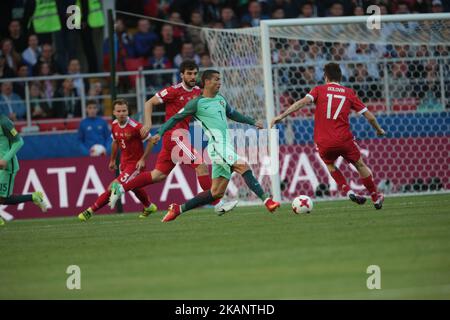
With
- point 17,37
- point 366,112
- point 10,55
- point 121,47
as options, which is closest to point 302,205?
point 366,112

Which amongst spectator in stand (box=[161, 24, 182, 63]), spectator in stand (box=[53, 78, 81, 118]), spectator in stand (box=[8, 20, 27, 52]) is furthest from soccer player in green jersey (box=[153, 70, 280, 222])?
spectator in stand (box=[8, 20, 27, 52])

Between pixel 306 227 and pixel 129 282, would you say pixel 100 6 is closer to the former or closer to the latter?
pixel 306 227

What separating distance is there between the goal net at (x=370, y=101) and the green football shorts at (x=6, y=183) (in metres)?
3.98

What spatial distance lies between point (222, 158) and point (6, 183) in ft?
12.7

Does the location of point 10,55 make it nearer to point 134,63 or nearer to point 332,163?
point 134,63

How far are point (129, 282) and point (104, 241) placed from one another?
327 centimetres

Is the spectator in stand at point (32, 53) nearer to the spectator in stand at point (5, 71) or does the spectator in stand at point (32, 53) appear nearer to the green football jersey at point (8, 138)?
the spectator in stand at point (5, 71)

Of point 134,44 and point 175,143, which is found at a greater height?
point 134,44

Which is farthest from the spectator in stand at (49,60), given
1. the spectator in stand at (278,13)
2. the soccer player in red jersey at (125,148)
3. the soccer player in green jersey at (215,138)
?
the soccer player in green jersey at (215,138)

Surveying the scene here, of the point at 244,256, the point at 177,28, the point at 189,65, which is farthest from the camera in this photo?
the point at 177,28

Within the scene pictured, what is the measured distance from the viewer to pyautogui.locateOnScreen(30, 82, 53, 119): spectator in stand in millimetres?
19250

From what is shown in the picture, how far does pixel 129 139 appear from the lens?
14.3 m

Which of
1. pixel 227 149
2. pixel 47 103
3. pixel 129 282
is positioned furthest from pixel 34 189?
pixel 129 282

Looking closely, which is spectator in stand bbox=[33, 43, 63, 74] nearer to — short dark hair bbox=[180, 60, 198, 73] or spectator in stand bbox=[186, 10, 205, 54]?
spectator in stand bbox=[186, 10, 205, 54]
